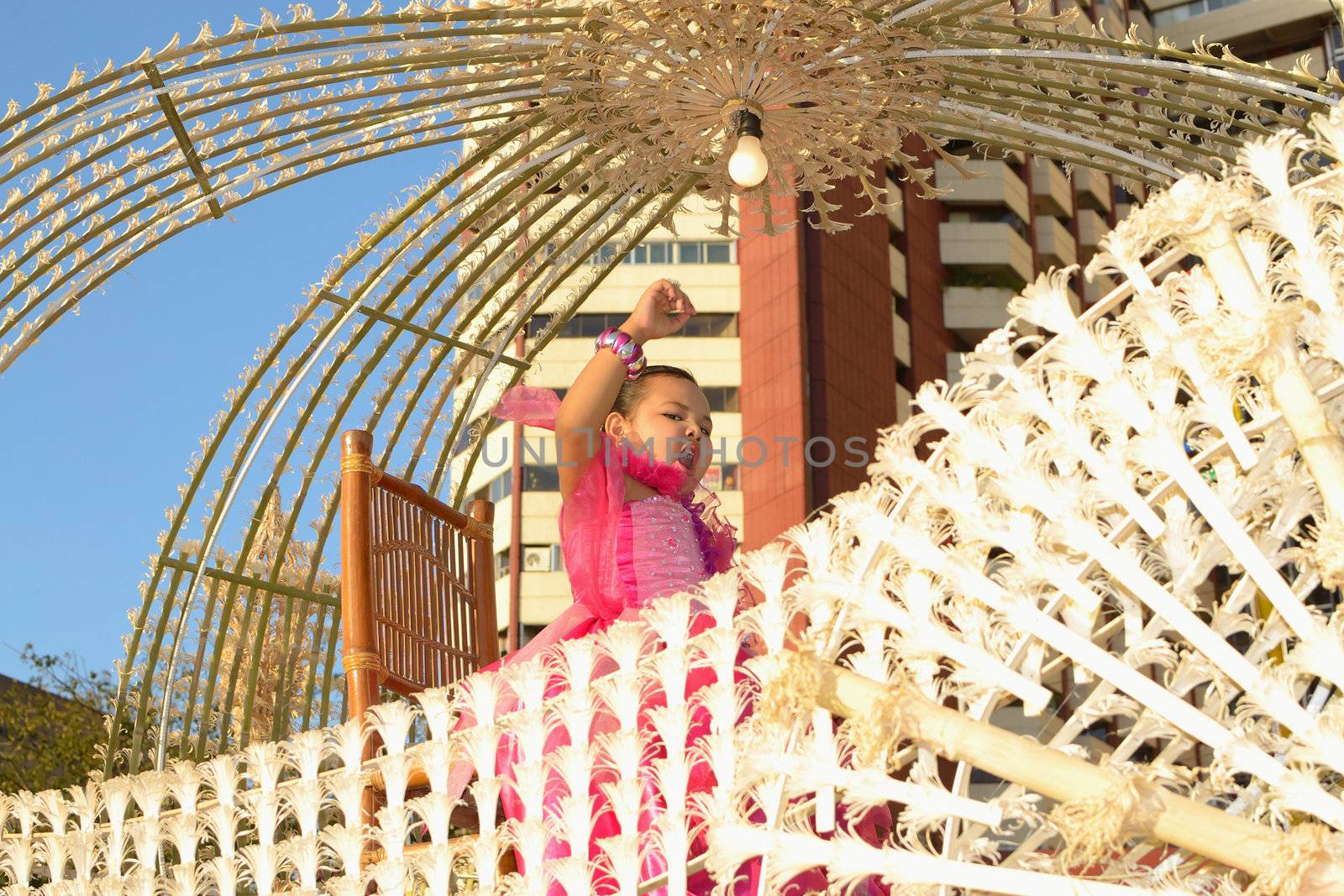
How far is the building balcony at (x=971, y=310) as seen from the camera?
31.5 metres

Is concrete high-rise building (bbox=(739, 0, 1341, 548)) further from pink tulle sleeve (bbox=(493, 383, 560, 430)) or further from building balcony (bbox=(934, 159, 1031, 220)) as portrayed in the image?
pink tulle sleeve (bbox=(493, 383, 560, 430))

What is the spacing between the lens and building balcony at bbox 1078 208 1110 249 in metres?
36.2

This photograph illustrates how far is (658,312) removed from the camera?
157 inches

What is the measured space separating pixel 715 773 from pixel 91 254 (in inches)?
141

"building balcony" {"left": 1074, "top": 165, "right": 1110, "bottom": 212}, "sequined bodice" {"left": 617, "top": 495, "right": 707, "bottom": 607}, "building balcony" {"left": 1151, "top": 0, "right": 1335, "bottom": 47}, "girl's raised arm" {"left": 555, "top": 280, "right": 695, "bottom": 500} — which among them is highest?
"building balcony" {"left": 1151, "top": 0, "right": 1335, "bottom": 47}

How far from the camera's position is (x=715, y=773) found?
237 centimetres

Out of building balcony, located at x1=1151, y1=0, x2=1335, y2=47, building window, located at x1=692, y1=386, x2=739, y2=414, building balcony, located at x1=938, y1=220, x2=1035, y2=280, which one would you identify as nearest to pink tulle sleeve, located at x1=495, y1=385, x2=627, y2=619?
building window, located at x1=692, y1=386, x2=739, y2=414

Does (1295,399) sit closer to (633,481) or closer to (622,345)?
(622,345)

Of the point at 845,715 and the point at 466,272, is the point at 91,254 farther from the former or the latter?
the point at 845,715

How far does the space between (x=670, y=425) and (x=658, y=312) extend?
0.54m

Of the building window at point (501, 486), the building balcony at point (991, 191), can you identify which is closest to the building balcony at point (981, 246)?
the building balcony at point (991, 191)

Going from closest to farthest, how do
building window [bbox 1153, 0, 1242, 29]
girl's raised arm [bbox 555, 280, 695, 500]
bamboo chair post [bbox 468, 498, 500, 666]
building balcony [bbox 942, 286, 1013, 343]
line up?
girl's raised arm [bbox 555, 280, 695, 500]
bamboo chair post [bbox 468, 498, 500, 666]
building balcony [bbox 942, 286, 1013, 343]
building window [bbox 1153, 0, 1242, 29]

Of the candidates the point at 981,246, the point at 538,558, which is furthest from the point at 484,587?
the point at 981,246

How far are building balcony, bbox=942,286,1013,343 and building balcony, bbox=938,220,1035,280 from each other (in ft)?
1.71
